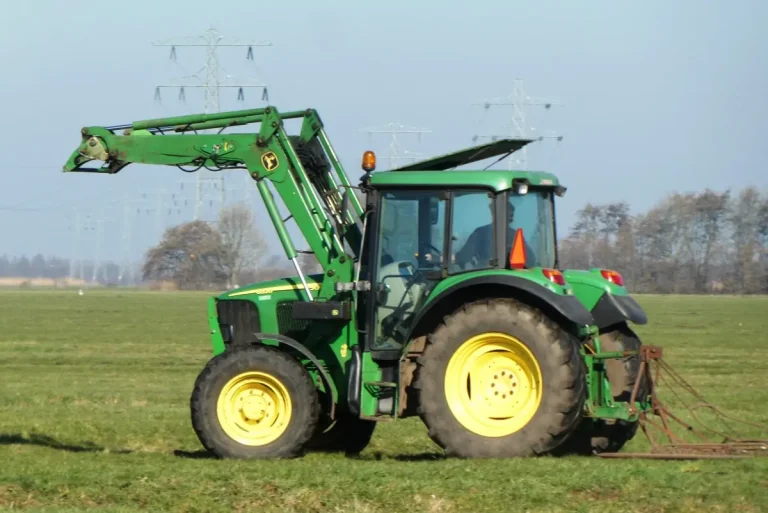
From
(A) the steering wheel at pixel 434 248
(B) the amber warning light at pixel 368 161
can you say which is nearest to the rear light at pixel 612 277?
(A) the steering wheel at pixel 434 248

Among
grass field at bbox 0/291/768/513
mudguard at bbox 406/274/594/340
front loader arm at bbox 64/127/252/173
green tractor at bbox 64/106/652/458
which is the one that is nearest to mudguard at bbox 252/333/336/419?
green tractor at bbox 64/106/652/458

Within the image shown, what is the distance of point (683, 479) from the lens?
329 inches

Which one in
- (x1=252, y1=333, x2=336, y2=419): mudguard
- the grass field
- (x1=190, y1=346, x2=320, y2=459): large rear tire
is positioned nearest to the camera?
the grass field

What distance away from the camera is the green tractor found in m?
9.73

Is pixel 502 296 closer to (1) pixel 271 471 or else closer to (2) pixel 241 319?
(1) pixel 271 471

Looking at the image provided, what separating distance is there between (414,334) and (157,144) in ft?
10.5

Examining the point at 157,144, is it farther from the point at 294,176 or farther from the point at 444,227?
the point at 444,227

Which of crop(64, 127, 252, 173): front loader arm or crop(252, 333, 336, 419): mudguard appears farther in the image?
crop(64, 127, 252, 173): front loader arm

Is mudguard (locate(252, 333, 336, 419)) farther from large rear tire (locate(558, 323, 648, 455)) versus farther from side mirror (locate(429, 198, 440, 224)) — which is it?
large rear tire (locate(558, 323, 648, 455))

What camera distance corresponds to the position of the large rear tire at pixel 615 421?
35.7ft

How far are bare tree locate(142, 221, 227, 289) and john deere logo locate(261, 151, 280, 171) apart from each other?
4090 inches

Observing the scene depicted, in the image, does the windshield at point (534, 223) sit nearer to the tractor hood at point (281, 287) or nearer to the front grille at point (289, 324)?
the tractor hood at point (281, 287)

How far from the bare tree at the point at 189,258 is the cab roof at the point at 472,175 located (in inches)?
4096

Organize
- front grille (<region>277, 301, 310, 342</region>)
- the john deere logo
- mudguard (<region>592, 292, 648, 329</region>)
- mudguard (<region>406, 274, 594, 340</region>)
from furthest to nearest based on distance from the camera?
front grille (<region>277, 301, 310, 342</region>)
the john deere logo
mudguard (<region>592, 292, 648, 329</region>)
mudguard (<region>406, 274, 594, 340</region>)
